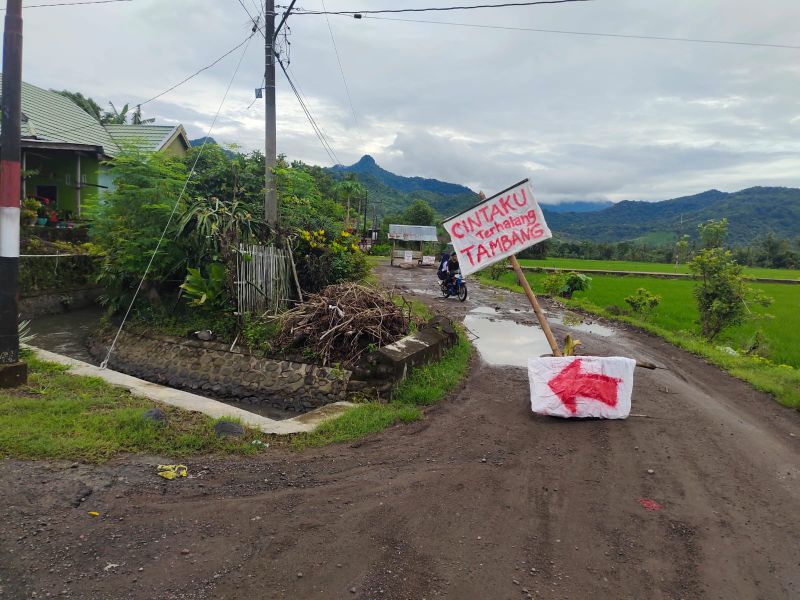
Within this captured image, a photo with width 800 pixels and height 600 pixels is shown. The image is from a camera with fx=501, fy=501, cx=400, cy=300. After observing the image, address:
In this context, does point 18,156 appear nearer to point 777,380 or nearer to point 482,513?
point 482,513

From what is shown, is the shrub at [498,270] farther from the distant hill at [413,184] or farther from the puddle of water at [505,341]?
the distant hill at [413,184]

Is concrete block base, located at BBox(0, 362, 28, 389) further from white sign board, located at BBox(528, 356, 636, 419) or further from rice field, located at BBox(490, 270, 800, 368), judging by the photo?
rice field, located at BBox(490, 270, 800, 368)

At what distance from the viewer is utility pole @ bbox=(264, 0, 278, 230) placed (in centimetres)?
1005

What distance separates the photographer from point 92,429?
4.66 m

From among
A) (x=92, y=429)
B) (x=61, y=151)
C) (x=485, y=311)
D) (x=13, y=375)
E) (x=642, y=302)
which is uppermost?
(x=61, y=151)

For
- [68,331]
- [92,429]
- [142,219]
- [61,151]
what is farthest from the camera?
[61,151]

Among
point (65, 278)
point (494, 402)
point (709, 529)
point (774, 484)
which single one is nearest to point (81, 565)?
point (709, 529)

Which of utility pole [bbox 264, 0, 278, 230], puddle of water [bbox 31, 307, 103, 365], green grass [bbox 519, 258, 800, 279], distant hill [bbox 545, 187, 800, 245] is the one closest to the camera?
utility pole [bbox 264, 0, 278, 230]

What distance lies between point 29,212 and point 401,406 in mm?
13570

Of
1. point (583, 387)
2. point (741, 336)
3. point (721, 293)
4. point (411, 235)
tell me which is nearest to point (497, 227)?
point (583, 387)

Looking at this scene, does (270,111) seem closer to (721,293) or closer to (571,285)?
(721,293)

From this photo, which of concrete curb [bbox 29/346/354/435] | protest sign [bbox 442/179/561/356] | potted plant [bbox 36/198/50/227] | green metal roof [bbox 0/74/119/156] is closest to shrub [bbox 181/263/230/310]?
concrete curb [bbox 29/346/354/435]

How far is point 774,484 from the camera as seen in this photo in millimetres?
4156

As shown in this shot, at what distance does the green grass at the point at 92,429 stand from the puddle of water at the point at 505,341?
16.1 feet
